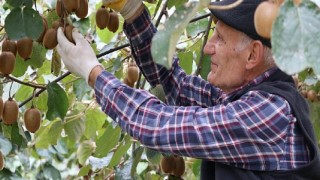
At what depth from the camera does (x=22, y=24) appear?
171 cm

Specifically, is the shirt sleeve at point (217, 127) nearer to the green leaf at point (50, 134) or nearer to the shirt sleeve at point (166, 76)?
the shirt sleeve at point (166, 76)

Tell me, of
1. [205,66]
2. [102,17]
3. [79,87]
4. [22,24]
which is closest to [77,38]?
[22,24]

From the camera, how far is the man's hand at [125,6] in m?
1.81

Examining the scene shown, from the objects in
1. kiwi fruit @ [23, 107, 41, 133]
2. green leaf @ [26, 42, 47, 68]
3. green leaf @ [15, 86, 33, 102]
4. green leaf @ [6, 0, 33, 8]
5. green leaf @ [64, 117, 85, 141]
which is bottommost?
green leaf @ [64, 117, 85, 141]

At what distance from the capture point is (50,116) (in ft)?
6.68

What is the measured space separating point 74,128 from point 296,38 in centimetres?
173

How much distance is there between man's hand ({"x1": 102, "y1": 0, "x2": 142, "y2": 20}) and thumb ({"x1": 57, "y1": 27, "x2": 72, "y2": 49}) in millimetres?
137

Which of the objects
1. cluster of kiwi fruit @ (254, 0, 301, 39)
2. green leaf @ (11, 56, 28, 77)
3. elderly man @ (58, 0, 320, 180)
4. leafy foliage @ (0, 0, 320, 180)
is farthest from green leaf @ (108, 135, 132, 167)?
cluster of kiwi fruit @ (254, 0, 301, 39)

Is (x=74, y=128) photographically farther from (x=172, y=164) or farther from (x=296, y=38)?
(x=296, y=38)

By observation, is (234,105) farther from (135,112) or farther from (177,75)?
(177,75)

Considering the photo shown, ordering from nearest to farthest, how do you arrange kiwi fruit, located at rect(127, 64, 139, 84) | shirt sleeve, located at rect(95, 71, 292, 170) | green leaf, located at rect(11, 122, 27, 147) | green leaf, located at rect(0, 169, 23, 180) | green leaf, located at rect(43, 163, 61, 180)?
1. shirt sleeve, located at rect(95, 71, 292, 170)
2. green leaf, located at rect(11, 122, 27, 147)
3. kiwi fruit, located at rect(127, 64, 139, 84)
4. green leaf, located at rect(0, 169, 23, 180)
5. green leaf, located at rect(43, 163, 61, 180)

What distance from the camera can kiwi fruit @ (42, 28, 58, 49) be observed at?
5.75 ft

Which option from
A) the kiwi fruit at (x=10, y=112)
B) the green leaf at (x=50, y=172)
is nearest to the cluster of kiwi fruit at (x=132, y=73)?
the kiwi fruit at (x=10, y=112)

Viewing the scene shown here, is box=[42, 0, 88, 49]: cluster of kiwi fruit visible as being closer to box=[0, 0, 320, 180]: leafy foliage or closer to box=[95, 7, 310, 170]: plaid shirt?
box=[0, 0, 320, 180]: leafy foliage
